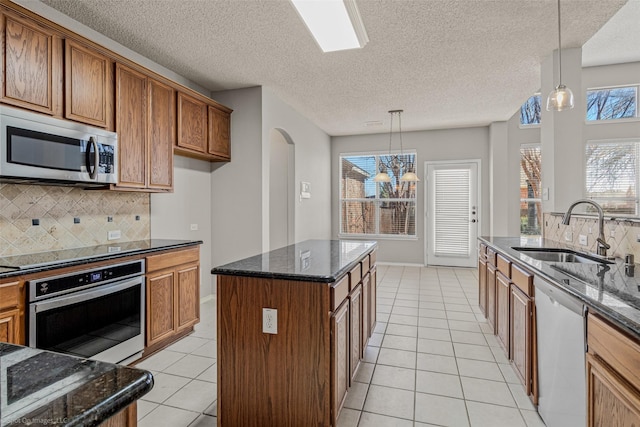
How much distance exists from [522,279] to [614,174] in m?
4.96

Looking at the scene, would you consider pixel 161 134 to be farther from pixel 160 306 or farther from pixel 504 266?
pixel 504 266

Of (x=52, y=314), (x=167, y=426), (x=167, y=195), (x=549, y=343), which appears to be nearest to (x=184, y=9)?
(x=167, y=195)

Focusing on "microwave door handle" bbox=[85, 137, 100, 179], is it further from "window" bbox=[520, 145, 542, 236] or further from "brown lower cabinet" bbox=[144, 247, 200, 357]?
"window" bbox=[520, 145, 542, 236]

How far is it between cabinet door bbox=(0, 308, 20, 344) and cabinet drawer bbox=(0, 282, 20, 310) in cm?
4

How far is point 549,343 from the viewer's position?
1786 millimetres

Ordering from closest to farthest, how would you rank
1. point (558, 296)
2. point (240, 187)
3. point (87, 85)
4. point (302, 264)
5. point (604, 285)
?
point (604, 285) → point (558, 296) → point (302, 264) → point (87, 85) → point (240, 187)

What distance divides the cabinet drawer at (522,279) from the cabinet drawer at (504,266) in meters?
0.10

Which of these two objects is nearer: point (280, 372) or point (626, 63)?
point (280, 372)

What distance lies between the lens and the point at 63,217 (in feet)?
8.71

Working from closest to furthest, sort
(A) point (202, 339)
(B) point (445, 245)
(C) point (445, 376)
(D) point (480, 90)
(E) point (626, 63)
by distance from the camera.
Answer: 1. (C) point (445, 376)
2. (A) point (202, 339)
3. (D) point (480, 90)
4. (E) point (626, 63)
5. (B) point (445, 245)

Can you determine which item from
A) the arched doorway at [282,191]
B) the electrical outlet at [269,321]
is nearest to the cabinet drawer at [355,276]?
the electrical outlet at [269,321]

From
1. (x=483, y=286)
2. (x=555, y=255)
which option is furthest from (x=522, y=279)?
(x=483, y=286)

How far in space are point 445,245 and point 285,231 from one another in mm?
3334

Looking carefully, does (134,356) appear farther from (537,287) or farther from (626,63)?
(626,63)
